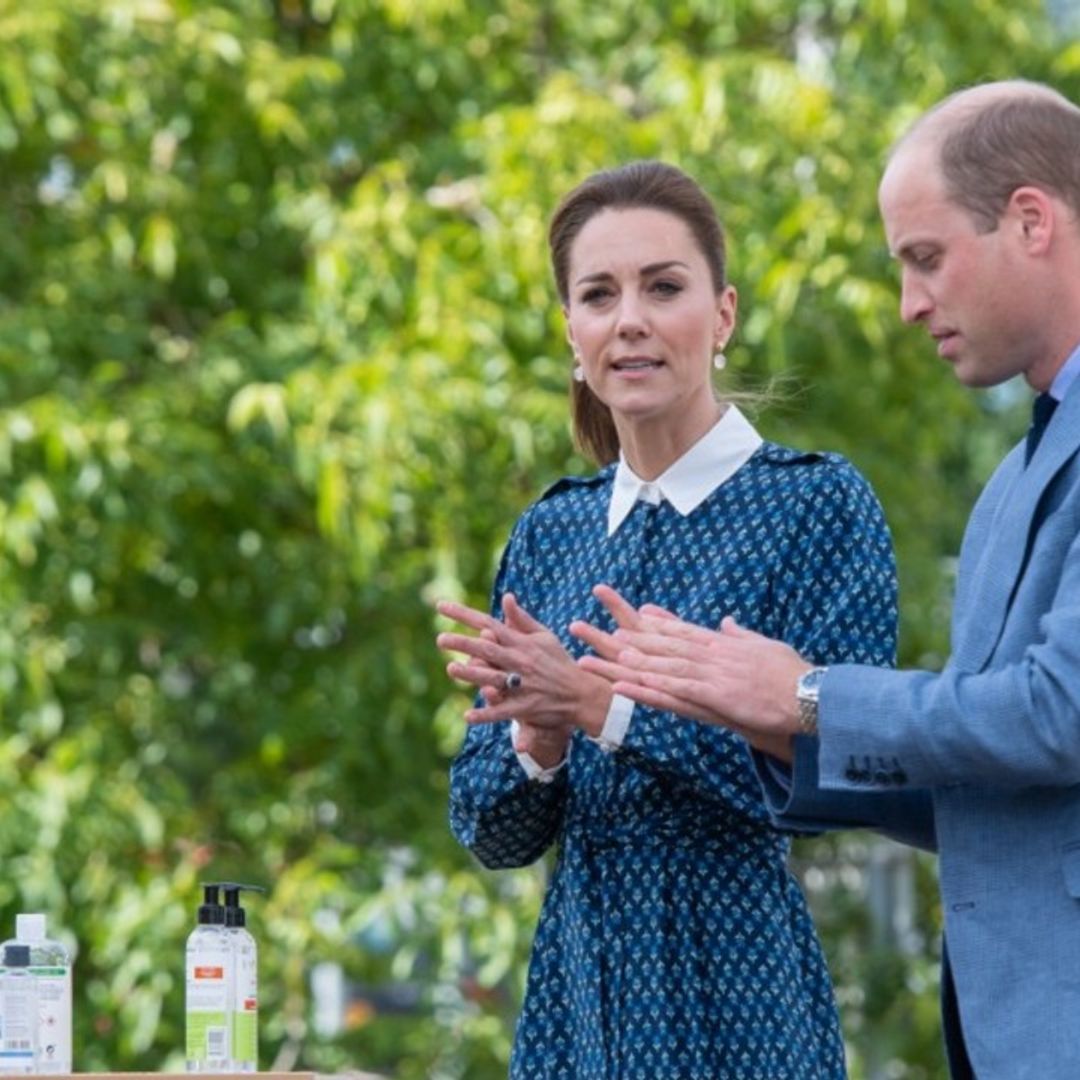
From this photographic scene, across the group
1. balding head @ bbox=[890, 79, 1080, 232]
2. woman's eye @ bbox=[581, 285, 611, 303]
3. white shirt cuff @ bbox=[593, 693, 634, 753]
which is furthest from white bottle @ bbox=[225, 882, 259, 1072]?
balding head @ bbox=[890, 79, 1080, 232]

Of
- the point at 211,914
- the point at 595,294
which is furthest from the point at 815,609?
the point at 211,914

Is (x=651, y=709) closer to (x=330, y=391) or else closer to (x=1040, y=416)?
(x=1040, y=416)

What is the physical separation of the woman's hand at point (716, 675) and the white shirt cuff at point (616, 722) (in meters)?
0.32

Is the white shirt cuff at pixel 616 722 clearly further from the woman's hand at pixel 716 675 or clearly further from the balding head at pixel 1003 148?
the balding head at pixel 1003 148

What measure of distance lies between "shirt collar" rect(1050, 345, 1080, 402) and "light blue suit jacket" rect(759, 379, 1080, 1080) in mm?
11

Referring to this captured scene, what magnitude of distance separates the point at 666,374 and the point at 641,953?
637 millimetres

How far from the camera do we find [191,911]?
7.29m

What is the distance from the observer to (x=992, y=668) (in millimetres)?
2742

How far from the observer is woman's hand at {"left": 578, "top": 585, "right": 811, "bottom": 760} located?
109 inches

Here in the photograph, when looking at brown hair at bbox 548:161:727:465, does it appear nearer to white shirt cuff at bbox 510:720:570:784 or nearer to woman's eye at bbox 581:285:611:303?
woman's eye at bbox 581:285:611:303

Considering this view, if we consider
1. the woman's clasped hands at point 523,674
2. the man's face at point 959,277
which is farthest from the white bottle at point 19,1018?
the man's face at point 959,277

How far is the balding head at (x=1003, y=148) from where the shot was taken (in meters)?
2.75

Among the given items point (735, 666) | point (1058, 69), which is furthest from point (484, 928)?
point (735, 666)

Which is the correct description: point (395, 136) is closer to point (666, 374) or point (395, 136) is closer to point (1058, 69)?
point (1058, 69)
